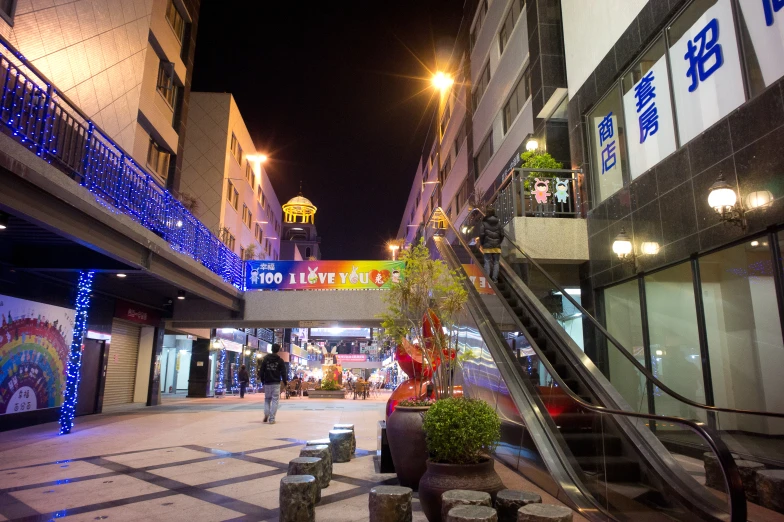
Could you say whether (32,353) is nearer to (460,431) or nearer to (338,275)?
(338,275)

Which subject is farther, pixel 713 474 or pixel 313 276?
pixel 313 276

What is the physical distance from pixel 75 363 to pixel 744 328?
12.1m

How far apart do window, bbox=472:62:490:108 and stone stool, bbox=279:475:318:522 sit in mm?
19898

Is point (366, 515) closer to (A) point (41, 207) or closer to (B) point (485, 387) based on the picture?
(B) point (485, 387)

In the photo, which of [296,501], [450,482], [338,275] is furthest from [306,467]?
[338,275]

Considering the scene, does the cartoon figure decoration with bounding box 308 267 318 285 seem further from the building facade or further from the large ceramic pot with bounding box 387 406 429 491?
the large ceramic pot with bounding box 387 406 429 491

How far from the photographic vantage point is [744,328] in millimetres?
6812

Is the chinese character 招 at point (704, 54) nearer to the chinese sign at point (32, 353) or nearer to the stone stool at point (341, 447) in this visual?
the stone stool at point (341, 447)


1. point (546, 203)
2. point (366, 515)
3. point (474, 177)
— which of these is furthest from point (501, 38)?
point (366, 515)

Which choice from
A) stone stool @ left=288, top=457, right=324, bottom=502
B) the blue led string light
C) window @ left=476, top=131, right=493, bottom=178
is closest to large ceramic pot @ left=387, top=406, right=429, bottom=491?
stone stool @ left=288, top=457, right=324, bottom=502

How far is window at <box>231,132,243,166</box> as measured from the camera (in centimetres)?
2819

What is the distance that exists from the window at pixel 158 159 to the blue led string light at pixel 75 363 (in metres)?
7.35

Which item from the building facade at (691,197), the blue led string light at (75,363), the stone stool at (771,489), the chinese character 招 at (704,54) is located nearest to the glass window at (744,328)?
the building facade at (691,197)

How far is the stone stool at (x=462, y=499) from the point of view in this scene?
387 cm
